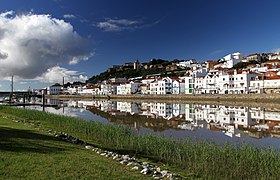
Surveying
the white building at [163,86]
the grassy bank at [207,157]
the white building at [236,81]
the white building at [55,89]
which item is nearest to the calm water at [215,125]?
the grassy bank at [207,157]

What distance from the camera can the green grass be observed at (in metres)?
7.89

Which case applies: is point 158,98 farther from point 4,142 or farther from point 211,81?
point 4,142

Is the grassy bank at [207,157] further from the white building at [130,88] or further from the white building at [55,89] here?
the white building at [55,89]

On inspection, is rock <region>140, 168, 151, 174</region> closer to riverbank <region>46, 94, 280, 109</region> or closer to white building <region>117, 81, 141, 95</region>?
riverbank <region>46, 94, 280, 109</region>

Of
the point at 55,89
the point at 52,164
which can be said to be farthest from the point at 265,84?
the point at 55,89

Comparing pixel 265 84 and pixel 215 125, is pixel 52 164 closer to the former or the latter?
pixel 215 125

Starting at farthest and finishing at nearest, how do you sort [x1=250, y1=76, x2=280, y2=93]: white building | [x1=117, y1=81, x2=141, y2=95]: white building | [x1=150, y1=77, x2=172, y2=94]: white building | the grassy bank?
[x1=117, y1=81, x2=141, y2=95]: white building < [x1=150, y1=77, x2=172, y2=94]: white building < [x1=250, y1=76, x2=280, y2=93]: white building < the grassy bank

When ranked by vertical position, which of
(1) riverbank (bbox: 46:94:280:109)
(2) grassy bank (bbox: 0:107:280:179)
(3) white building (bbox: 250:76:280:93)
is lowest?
(2) grassy bank (bbox: 0:107:280:179)

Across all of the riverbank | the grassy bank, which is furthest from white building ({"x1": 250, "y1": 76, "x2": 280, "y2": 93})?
the grassy bank

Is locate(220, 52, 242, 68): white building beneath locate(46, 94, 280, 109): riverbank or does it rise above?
above

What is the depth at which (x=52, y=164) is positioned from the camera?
8828mm

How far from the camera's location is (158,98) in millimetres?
A: 96062

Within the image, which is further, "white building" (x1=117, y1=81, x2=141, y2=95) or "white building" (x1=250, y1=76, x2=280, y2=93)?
"white building" (x1=117, y1=81, x2=141, y2=95)

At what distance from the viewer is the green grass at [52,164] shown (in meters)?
7.89
